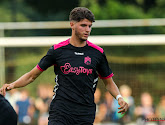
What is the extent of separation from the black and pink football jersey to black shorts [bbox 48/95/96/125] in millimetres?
71

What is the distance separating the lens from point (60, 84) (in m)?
5.71

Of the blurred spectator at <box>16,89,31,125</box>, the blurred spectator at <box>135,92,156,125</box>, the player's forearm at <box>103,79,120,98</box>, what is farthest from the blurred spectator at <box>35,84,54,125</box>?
the player's forearm at <box>103,79,120,98</box>

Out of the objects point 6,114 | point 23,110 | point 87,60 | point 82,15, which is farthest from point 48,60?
point 23,110

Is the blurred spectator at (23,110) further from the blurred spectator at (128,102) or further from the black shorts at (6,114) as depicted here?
the black shorts at (6,114)

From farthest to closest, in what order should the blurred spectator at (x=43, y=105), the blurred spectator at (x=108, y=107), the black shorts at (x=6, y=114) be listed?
the blurred spectator at (x=43, y=105)
the blurred spectator at (x=108, y=107)
the black shorts at (x=6, y=114)

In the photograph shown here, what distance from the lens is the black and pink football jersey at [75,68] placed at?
18.5 feet

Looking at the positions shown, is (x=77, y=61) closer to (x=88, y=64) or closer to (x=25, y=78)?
(x=88, y=64)

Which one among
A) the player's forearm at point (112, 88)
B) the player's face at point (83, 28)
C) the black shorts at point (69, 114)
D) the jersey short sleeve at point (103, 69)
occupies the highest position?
the player's face at point (83, 28)

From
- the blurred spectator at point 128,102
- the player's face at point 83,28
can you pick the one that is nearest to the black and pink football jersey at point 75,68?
the player's face at point 83,28

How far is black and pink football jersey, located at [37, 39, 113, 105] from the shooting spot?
5.63 metres

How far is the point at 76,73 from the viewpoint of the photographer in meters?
5.62

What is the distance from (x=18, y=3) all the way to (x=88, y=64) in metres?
20.1

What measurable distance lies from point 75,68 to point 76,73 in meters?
0.07

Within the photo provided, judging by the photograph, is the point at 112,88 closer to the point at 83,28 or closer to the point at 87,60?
the point at 87,60
